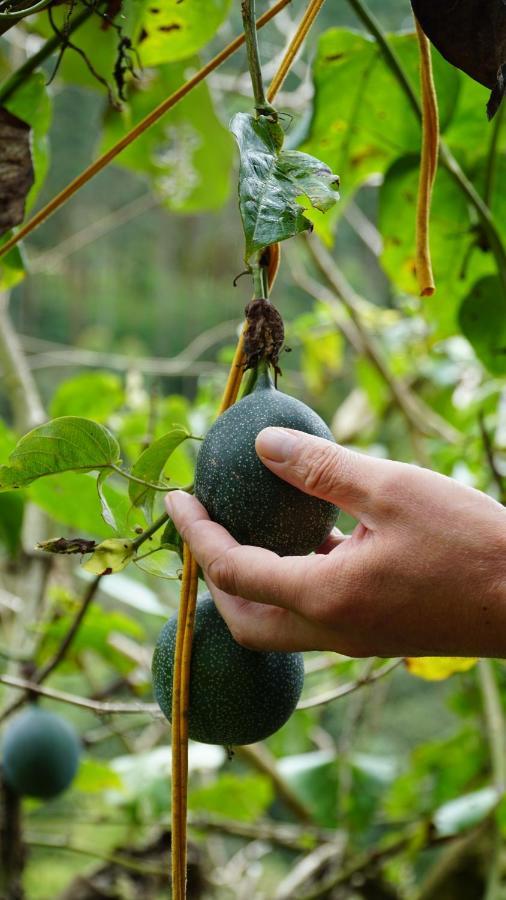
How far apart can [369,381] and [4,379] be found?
33.9 inches

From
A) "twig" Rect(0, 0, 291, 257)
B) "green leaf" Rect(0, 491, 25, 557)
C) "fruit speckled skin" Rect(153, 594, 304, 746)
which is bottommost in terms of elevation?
"fruit speckled skin" Rect(153, 594, 304, 746)

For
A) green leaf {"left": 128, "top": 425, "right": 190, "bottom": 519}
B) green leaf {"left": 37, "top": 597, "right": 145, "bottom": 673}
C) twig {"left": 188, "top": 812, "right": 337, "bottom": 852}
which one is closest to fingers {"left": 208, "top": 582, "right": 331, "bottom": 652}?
green leaf {"left": 128, "top": 425, "right": 190, "bottom": 519}

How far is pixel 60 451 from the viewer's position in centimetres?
57

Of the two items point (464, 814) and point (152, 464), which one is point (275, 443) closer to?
point (152, 464)

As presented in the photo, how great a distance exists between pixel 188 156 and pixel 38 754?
1.04m

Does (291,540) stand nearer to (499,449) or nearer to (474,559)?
(474,559)

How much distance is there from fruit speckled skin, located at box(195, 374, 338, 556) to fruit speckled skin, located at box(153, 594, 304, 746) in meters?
0.08

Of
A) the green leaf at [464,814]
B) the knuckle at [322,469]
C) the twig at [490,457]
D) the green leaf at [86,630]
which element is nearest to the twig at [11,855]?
the green leaf at [86,630]

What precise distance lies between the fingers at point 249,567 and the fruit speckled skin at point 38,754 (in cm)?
96

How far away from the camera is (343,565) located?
0.46 m

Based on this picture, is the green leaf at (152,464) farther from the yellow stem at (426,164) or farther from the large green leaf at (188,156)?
the large green leaf at (188,156)

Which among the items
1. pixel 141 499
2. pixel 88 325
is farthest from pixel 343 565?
pixel 88 325

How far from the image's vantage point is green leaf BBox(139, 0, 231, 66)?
2.57ft

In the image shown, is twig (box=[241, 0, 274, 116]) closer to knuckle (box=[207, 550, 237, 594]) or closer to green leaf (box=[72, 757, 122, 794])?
knuckle (box=[207, 550, 237, 594])
